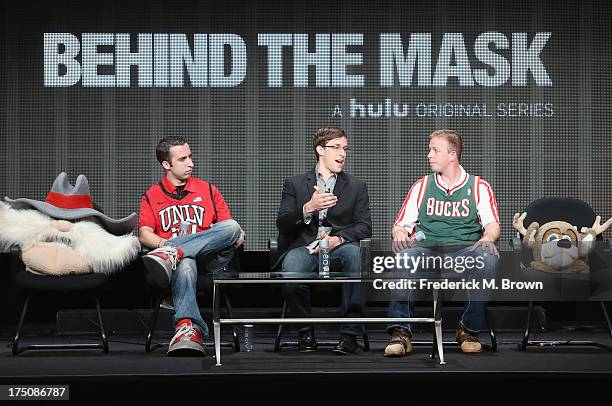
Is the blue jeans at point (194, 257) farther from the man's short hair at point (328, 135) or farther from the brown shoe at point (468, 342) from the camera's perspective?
the brown shoe at point (468, 342)

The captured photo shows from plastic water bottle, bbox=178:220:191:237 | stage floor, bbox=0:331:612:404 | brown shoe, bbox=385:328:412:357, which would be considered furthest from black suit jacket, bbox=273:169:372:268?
stage floor, bbox=0:331:612:404

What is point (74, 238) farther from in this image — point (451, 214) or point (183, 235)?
point (451, 214)

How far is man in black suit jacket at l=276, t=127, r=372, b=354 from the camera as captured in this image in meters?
5.32

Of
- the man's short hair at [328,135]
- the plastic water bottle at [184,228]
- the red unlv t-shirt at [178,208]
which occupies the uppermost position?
the man's short hair at [328,135]

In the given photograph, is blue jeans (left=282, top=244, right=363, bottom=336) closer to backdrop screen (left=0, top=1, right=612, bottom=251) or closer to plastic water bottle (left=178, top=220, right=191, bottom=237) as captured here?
plastic water bottle (left=178, top=220, right=191, bottom=237)

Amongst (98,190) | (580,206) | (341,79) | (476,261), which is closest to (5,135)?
(98,190)

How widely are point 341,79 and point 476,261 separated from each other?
2116 millimetres

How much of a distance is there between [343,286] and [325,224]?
51 centimetres

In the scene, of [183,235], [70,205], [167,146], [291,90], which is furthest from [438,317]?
[291,90]

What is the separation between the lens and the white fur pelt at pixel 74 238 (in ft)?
17.9

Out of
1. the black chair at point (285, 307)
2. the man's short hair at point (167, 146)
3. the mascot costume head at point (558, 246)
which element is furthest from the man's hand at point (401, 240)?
the man's short hair at point (167, 146)

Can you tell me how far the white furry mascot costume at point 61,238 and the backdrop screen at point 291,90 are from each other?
1.19m

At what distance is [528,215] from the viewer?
241 inches

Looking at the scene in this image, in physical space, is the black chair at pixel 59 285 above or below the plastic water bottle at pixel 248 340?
above
